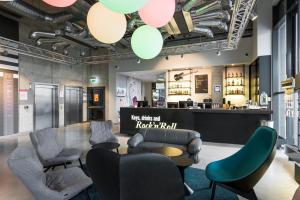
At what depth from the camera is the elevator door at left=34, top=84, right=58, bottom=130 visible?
8.54 meters

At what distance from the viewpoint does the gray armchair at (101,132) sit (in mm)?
4496

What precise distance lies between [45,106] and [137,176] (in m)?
8.92

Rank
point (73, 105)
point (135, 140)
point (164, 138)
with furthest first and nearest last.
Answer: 1. point (73, 105)
2. point (164, 138)
3. point (135, 140)

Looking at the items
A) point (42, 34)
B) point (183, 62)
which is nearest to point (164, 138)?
point (183, 62)

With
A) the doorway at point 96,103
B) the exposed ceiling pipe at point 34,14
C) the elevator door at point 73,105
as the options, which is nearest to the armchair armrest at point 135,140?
the exposed ceiling pipe at point 34,14

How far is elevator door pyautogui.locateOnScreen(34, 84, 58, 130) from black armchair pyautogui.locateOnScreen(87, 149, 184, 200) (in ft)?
27.2

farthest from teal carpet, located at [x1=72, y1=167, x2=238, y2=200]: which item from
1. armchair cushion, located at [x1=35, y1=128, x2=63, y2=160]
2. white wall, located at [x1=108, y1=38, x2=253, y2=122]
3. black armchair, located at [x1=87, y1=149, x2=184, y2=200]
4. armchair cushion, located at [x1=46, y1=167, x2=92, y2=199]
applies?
white wall, located at [x1=108, y1=38, x2=253, y2=122]

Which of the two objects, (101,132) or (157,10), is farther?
(101,132)

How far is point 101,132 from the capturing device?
15.3 feet

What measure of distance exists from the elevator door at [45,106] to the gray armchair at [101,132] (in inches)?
206

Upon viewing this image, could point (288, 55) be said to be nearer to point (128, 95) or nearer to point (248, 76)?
point (248, 76)

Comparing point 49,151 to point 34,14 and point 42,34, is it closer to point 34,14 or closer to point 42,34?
point 34,14

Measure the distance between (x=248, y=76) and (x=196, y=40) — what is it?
9.30ft

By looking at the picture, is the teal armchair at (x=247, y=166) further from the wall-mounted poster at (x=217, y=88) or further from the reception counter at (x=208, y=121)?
the wall-mounted poster at (x=217, y=88)
